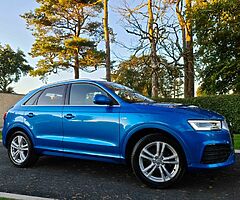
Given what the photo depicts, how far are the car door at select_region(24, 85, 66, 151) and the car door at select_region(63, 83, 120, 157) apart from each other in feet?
0.59

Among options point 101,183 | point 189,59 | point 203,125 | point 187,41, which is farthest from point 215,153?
point 187,41

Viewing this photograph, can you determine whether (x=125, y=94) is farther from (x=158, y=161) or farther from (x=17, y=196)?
(x=17, y=196)

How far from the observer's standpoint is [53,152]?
5641 mm

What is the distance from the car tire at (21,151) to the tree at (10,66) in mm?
43109

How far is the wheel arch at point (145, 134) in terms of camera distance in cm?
438

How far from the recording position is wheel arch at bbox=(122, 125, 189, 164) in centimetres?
438

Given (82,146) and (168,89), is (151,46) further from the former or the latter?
(82,146)

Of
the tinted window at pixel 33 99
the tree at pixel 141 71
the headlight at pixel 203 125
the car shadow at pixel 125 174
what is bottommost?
the car shadow at pixel 125 174

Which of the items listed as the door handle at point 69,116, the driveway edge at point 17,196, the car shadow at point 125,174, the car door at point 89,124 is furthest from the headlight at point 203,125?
the driveway edge at point 17,196

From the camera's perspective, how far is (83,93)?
18.3ft

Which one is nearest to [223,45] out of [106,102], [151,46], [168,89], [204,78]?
[204,78]

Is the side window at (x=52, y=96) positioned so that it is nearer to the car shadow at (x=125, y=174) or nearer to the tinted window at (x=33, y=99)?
the tinted window at (x=33, y=99)

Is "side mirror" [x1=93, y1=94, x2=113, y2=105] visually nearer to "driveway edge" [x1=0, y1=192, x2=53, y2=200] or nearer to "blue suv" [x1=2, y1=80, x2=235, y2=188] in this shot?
"blue suv" [x1=2, y1=80, x2=235, y2=188]

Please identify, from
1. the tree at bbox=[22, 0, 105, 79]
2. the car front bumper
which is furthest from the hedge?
the tree at bbox=[22, 0, 105, 79]
